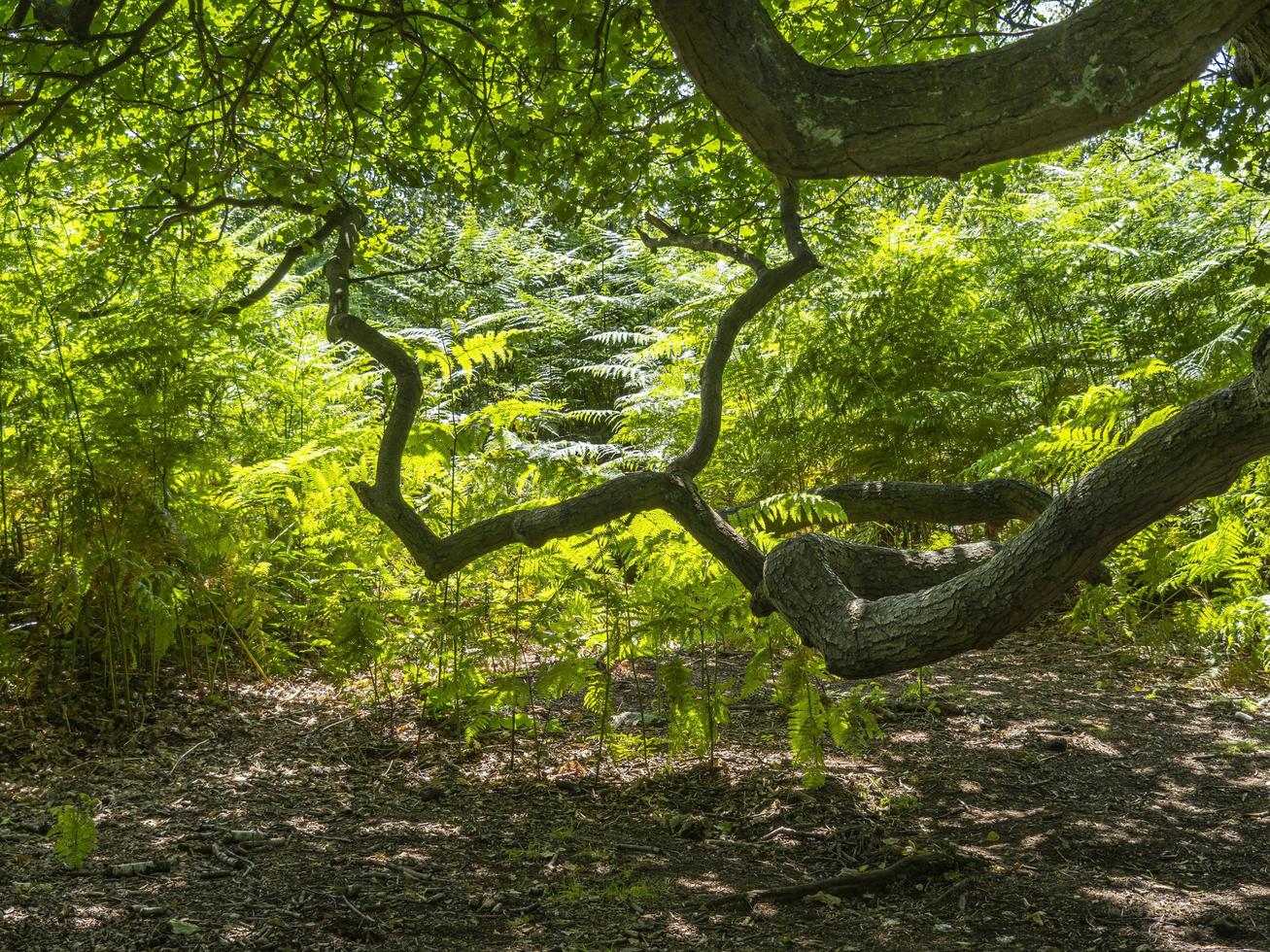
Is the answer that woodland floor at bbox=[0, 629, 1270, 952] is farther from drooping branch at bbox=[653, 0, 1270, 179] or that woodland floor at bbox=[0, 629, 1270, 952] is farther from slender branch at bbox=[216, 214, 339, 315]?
drooping branch at bbox=[653, 0, 1270, 179]

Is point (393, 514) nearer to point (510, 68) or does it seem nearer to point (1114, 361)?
point (510, 68)

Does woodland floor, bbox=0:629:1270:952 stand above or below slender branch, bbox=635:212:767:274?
below

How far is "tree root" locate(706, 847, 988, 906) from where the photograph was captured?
335 centimetres

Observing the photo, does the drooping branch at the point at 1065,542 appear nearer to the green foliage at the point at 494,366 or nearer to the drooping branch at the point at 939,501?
the green foliage at the point at 494,366

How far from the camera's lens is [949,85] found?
6.77ft

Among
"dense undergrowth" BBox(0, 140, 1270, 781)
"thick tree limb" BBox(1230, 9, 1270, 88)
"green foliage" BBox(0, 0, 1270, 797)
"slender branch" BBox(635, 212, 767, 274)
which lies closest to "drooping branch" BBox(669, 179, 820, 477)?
"slender branch" BBox(635, 212, 767, 274)

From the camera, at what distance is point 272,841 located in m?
3.79

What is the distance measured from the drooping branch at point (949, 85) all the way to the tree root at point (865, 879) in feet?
7.80

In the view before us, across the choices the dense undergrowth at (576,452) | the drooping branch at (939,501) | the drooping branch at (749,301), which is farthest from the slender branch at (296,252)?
the drooping branch at (939,501)

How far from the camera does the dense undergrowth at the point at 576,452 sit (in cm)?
478

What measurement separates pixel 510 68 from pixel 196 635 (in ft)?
11.2

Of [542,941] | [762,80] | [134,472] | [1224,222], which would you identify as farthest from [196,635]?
[1224,222]

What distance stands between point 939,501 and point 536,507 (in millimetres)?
1781

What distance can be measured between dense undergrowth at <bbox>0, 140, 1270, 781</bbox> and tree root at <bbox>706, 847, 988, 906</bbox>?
567 mm
